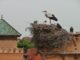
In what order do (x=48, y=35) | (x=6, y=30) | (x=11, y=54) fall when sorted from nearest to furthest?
(x=48, y=35) < (x=11, y=54) < (x=6, y=30)

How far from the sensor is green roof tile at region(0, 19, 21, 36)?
1183 inches

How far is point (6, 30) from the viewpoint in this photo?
1204 inches

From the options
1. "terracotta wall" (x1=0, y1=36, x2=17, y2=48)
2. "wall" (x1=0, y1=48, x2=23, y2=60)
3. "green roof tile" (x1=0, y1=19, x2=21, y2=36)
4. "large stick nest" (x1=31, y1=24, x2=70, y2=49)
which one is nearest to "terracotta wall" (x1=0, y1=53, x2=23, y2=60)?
"wall" (x1=0, y1=48, x2=23, y2=60)

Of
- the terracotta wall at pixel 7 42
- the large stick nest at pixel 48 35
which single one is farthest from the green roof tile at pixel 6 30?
the large stick nest at pixel 48 35

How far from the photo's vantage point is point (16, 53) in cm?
2881

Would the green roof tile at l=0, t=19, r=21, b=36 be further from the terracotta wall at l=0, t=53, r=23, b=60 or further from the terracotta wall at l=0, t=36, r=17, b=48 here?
the terracotta wall at l=0, t=53, r=23, b=60

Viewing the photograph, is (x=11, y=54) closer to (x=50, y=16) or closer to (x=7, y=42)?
(x=7, y=42)

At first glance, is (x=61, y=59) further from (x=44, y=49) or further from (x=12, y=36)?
(x=12, y=36)

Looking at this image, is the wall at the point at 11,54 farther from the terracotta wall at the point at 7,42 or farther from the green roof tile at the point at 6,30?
the green roof tile at the point at 6,30

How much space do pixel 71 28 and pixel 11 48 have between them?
4438 mm

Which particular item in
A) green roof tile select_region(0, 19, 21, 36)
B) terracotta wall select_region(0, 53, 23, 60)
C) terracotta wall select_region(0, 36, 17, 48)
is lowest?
terracotta wall select_region(0, 53, 23, 60)

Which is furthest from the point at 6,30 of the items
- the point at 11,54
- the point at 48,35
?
the point at 48,35

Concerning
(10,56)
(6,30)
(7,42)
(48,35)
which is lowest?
(10,56)

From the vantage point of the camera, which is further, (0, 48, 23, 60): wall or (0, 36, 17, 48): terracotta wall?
(0, 36, 17, 48): terracotta wall
